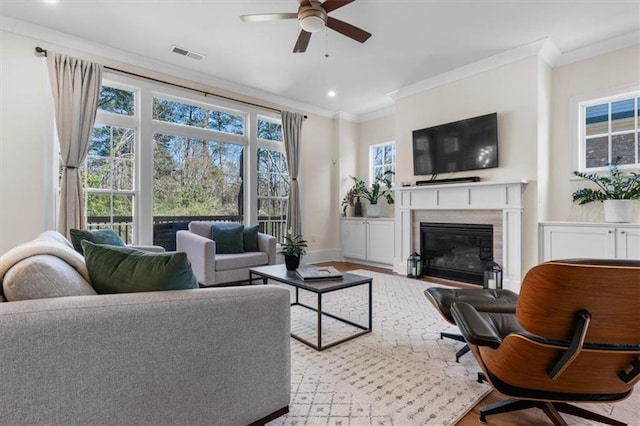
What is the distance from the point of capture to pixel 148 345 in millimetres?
1125

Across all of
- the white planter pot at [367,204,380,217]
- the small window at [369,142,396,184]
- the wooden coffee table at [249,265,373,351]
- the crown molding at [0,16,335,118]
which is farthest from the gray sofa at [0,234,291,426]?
the small window at [369,142,396,184]

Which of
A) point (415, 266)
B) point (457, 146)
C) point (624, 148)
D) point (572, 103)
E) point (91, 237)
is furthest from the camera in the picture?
point (415, 266)

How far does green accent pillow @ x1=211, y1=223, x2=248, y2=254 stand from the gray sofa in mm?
2742

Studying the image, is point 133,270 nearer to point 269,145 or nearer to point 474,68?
point 269,145

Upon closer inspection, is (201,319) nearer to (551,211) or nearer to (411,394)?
(411,394)

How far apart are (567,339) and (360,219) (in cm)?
480

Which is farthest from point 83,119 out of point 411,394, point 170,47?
point 411,394

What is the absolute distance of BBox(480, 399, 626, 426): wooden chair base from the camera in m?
1.44

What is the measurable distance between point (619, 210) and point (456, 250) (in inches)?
71.7

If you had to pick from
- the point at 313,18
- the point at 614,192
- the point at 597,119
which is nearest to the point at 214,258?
the point at 313,18

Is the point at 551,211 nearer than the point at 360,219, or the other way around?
the point at 551,211

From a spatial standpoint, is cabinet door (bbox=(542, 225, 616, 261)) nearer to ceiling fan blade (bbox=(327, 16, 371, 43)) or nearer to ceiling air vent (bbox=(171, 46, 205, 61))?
ceiling fan blade (bbox=(327, 16, 371, 43))

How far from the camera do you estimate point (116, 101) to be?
3977mm

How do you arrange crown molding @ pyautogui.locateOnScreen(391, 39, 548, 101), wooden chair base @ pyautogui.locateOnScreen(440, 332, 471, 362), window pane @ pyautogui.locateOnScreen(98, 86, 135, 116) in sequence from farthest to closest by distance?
window pane @ pyautogui.locateOnScreen(98, 86, 135, 116)
crown molding @ pyautogui.locateOnScreen(391, 39, 548, 101)
wooden chair base @ pyautogui.locateOnScreen(440, 332, 471, 362)
